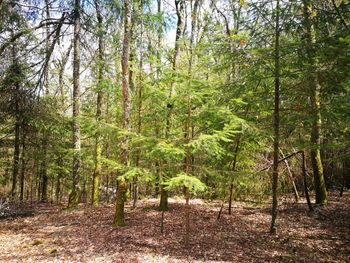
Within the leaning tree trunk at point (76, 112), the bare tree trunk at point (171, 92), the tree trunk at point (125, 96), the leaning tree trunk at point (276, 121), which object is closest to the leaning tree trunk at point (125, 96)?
Answer: the tree trunk at point (125, 96)

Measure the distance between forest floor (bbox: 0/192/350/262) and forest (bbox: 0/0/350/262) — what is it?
0.18ft

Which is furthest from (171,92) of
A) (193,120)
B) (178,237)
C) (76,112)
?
(76,112)

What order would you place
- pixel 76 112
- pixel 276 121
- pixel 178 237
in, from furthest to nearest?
pixel 76 112 → pixel 178 237 → pixel 276 121

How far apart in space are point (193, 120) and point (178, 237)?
3600 millimetres

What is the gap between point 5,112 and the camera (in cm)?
1340

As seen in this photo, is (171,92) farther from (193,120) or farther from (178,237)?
(178,237)

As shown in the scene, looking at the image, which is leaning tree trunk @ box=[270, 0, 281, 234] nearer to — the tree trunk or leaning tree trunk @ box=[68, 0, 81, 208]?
the tree trunk

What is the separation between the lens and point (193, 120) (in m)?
8.63

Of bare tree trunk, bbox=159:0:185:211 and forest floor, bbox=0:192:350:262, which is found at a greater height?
bare tree trunk, bbox=159:0:185:211

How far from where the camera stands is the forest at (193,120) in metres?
7.28

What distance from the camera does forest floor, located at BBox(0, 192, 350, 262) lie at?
7102 mm

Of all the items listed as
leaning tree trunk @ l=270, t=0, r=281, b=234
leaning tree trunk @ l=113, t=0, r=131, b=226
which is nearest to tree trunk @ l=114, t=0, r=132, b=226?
leaning tree trunk @ l=113, t=0, r=131, b=226

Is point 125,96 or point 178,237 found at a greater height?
point 125,96

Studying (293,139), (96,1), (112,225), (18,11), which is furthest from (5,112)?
(293,139)
